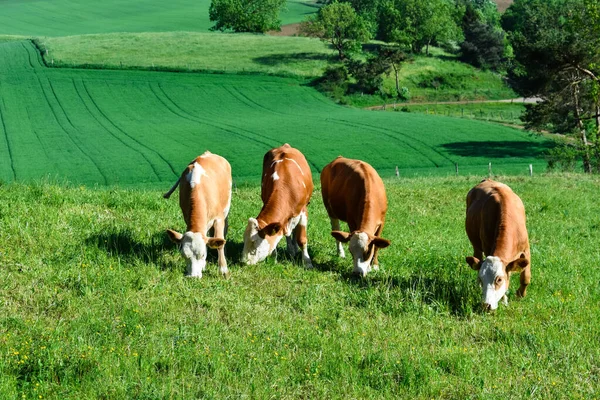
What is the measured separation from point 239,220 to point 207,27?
123842 mm

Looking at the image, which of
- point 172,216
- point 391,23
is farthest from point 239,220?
point 391,23

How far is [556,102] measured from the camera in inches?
1866

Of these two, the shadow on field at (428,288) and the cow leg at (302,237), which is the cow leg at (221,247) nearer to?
the cow leg at (302,237)

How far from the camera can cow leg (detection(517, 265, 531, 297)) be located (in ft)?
35.4

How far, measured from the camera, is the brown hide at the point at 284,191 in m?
12.8

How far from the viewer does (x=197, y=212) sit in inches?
466

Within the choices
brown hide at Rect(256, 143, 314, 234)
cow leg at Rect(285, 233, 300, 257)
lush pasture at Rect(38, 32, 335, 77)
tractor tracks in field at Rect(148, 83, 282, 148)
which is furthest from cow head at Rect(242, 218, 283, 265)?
lush pasture at Rect(38, 32, 335, 77)

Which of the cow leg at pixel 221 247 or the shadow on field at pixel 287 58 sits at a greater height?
the shadow on field at pixel 287 58

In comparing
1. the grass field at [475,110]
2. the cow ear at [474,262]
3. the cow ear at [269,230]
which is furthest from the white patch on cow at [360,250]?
the grass field at [475,110]

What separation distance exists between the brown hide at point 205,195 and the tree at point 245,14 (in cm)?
11161

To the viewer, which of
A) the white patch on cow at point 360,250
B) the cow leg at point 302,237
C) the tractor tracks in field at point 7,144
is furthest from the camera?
the tractor tracks in field at point 7,144

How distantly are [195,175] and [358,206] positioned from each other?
3159mm

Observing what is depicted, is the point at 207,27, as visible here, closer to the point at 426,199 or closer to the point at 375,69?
the point at 375,69

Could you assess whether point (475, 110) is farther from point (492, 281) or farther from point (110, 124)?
point (492, 281)
